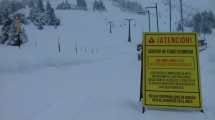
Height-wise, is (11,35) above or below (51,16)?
below

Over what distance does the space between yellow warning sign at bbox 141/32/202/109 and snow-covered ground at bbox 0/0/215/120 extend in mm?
122

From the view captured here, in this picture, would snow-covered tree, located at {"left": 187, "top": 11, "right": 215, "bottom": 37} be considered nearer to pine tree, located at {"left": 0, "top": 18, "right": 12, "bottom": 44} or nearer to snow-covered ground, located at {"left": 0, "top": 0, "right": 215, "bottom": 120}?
snow-covered ground, located at {"left": 0, "top": 0, "right": 215, "bottom": 120}

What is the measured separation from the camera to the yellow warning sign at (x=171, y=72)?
2.51m

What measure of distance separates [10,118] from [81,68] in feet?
2.52

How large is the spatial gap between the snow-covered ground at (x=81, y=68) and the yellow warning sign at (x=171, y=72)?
0.40 ft

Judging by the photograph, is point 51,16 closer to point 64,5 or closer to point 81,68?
point 64,5

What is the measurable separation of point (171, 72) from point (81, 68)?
841 millimetres

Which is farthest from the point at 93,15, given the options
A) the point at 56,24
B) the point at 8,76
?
the point at 8,76

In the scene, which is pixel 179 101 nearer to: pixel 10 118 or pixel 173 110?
pixel 173 110

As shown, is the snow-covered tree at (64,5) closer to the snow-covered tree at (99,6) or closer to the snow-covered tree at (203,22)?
the snow-covered tree at (99,6)

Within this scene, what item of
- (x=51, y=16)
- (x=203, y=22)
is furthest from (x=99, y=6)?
(x=203, y=22)

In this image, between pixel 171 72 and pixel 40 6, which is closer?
pixel 171 72

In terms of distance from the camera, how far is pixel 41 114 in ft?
8.04

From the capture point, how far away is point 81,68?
296 cm
